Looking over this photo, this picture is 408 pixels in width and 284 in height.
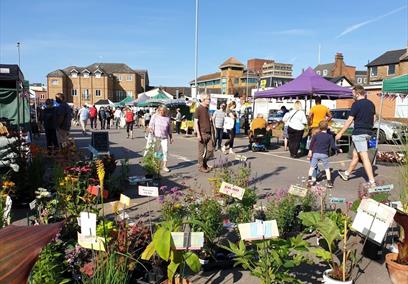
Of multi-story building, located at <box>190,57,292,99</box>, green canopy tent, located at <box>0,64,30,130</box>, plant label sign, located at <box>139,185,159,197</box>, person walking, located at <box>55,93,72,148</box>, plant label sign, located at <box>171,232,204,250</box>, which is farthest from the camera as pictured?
multi-story building, located at <box>190,57,292,99</box>

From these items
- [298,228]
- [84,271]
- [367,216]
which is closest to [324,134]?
[298,228]

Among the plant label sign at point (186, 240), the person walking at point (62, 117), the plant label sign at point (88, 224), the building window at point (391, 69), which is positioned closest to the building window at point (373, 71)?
the building window at point (391, 69)

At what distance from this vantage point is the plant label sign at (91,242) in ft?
10.4

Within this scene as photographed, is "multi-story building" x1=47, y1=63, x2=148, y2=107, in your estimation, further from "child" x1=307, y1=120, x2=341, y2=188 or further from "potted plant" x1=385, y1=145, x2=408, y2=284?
"potted plant" x1=385, y1=145, x2=408, y2=284

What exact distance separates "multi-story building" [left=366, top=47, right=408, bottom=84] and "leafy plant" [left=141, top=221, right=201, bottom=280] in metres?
59.6

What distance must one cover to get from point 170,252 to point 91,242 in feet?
2.25

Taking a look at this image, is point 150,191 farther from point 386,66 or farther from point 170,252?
point 386,66

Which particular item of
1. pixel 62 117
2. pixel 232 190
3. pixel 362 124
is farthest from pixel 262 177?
pixel 62 117

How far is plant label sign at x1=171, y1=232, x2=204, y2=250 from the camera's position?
3.00 meters

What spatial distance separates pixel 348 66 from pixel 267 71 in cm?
1938

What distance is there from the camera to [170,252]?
3111 millimetres

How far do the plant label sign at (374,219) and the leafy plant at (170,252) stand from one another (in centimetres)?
170

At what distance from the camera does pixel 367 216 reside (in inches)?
142

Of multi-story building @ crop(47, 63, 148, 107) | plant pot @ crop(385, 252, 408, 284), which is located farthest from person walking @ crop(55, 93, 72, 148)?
multi-story building @ crop(47, 63, 148, 107)
